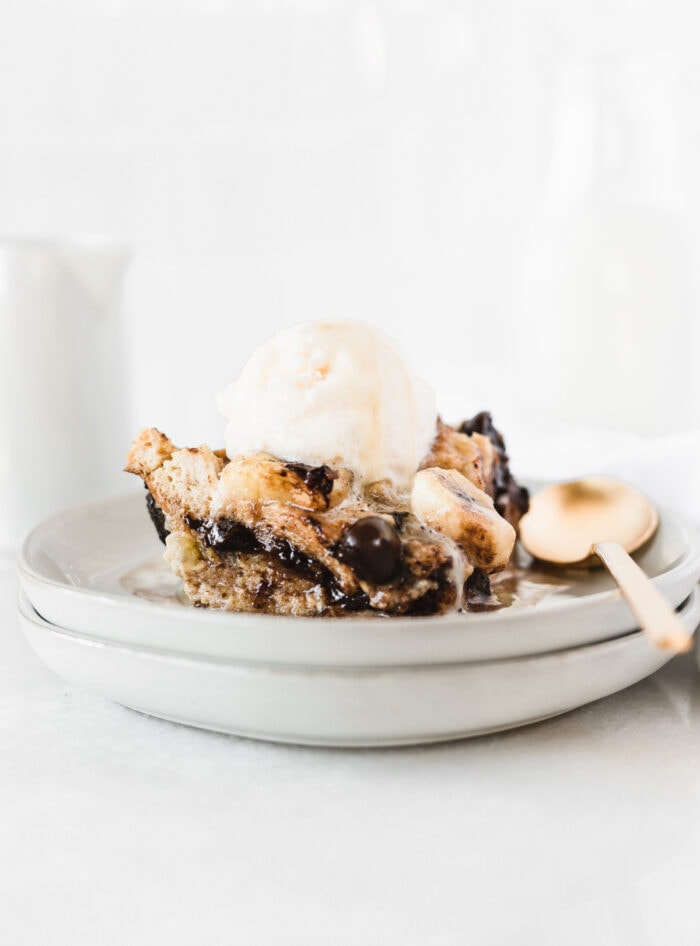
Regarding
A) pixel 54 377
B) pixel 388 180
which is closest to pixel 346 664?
pixel 54 377

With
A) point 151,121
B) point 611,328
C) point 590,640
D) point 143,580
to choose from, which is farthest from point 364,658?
point 151,121

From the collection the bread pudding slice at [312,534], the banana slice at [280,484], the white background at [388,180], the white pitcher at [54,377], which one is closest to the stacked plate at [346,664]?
the bread pudding slice at [312,534]

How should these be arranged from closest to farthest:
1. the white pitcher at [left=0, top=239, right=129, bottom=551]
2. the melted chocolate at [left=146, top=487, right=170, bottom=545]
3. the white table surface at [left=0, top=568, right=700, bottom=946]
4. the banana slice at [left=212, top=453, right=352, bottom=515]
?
the white table surface at [left=0, top=568, right=700, bottom=946], the banana slice at [left=212, top=453, right=352, bottom=515], the melted chocolate at [left=146, top=487, right=170, bottom=545], the white pitcher at [left=0, top=239, right=129, bottom=551]

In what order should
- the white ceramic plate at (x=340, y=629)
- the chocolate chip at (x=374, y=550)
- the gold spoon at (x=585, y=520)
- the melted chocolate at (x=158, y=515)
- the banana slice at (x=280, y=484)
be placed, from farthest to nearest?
the gold spoon at (x=585, y=520), the melted chocolate at (x=158, y=515), the banana slice at (x=280, y=484), the chocolate chip at (x=374, y=550), the white ceramic plate at (x=340, y=629)

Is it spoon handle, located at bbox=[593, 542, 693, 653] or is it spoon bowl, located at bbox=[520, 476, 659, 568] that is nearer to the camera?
spoon handle, located at bbox=[593, 542, 693, 653]

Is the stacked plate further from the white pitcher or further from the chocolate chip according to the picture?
the white pitcher

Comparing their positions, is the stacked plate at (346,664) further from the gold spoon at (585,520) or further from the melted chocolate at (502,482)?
the melted chocolate at (502,482)

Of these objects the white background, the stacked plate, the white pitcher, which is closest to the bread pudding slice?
the stacked plate
